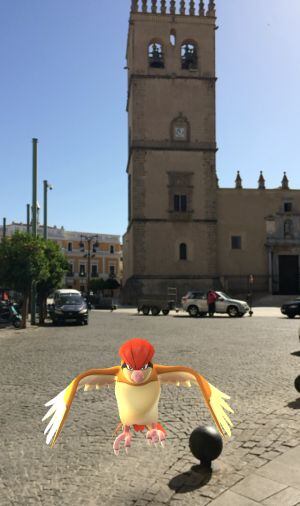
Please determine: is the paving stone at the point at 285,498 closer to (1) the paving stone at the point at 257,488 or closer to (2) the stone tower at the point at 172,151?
(1) the paving stone at the point at 257,488

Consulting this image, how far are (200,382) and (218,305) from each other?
27.8 metres

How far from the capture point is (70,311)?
73.3 ft

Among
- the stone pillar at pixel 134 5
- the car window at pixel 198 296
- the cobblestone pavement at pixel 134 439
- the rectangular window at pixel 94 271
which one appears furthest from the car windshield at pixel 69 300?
the rectangular window at pixel 94 271

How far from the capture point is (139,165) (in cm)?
4719

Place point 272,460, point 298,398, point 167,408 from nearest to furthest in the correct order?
point 272,460, point 167,408, point 298,398

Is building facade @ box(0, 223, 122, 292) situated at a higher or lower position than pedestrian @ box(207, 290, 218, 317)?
higher

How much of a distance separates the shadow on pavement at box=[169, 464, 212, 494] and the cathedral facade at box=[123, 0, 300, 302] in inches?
1628

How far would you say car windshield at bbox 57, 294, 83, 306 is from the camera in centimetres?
2311

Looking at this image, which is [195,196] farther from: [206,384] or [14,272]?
[206,384]

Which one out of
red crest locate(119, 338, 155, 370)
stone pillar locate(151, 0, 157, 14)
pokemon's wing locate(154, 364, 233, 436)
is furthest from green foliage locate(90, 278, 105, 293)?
red crest locate(119, 338, 155, 370)

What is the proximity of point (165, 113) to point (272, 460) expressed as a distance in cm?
4602

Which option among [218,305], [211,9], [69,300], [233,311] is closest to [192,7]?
[211,9]

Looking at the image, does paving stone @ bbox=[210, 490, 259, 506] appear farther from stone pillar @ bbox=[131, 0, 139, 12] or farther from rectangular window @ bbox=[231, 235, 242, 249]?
stone pillar @ bbox=[131, 0, 139, 12]

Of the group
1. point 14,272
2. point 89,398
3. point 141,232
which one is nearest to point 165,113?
point 141,232
